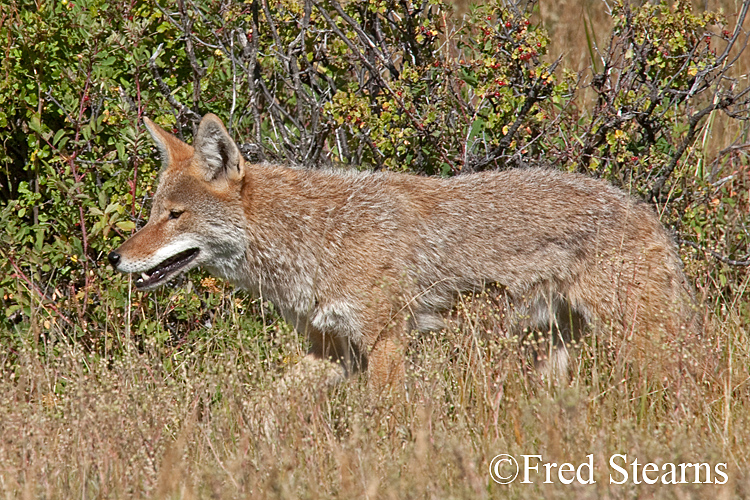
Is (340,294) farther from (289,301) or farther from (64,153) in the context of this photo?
(64,153)

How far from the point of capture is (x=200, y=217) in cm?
523

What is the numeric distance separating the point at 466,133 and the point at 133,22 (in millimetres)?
2531

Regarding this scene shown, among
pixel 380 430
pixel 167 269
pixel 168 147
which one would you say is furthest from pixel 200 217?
pixel 380 430

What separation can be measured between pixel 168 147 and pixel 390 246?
1579 mm

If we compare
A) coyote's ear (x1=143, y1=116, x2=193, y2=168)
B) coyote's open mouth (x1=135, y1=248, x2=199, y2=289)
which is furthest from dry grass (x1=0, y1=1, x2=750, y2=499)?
coyote's ear (x1=143, y1=116, x2=193, y2=168)

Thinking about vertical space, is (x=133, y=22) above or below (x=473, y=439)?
above

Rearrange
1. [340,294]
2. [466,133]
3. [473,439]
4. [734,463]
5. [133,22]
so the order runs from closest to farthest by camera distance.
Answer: [734,463] < [473,439] < [340,294] < [133,22] < [466,133]

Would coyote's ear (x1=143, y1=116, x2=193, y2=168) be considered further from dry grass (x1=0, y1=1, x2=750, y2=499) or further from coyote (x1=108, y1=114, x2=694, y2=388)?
dry grass (x1=0, y1=1, x2=750, y2=499)

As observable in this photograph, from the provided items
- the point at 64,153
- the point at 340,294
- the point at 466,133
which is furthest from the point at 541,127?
the point at 64,153

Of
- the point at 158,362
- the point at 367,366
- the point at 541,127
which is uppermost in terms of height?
the point at 541,127

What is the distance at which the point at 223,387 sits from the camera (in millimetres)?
4797

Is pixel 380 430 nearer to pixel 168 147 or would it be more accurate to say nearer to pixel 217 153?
pixel 217 153

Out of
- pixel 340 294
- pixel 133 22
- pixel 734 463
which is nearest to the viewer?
pixel 734 463

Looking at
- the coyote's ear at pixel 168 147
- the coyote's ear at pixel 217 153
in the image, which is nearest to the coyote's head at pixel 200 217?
the coyote's ear at pixel 217 153
